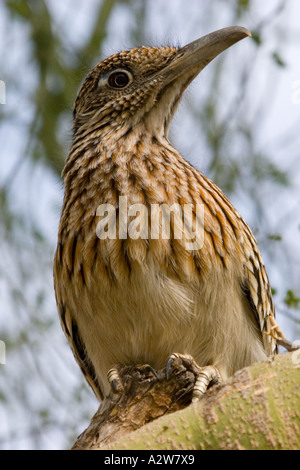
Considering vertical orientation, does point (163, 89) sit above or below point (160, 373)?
above

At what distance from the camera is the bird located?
3977mm

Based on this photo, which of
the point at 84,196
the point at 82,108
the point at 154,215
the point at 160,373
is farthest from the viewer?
the point at 82,108

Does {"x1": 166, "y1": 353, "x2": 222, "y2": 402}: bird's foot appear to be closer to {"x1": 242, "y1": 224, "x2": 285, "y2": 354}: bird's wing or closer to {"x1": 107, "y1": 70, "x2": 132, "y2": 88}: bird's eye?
{"x1": 242, "y1": 224, "x2": 285, "y2": 354}: bird's wing

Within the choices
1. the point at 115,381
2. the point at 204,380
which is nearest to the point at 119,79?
the point at 115,381

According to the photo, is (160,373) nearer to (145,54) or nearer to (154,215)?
(154,215)

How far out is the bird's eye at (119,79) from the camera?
4848 mm

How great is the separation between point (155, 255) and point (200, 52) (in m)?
1.32

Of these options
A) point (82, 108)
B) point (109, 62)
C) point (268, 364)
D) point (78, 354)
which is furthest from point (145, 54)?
point (268, 364)

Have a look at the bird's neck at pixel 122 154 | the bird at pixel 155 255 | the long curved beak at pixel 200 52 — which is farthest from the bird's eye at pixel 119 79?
the bird's neck at pixel 122 154

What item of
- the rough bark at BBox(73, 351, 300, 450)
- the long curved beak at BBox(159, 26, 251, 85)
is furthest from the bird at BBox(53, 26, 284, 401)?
the rough bark at BBox(73, 351, 300, 450)

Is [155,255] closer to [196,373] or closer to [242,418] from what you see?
[196,373]

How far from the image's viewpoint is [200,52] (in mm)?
4586

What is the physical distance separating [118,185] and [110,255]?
0.40 m
